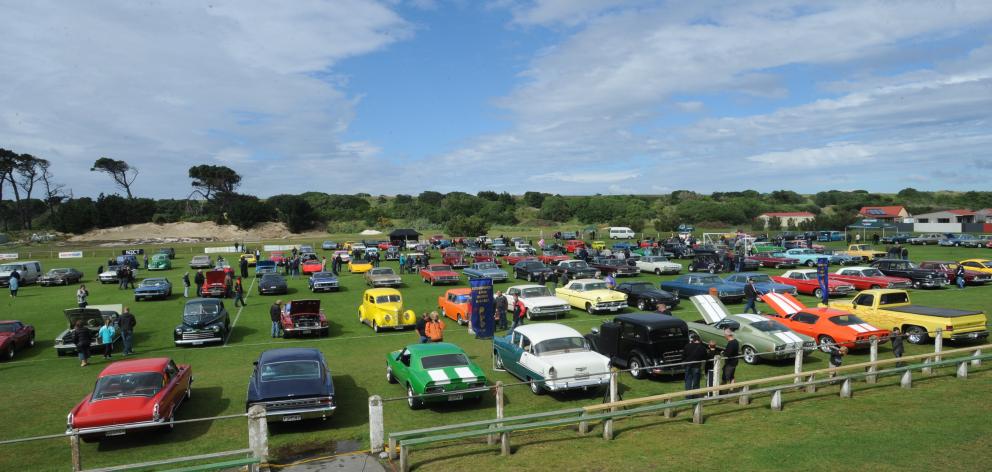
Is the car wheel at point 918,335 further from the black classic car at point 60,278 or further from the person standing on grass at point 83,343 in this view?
the black classic car at point 60,278

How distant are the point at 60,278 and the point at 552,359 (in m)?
39.6

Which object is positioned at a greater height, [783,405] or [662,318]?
[662,318]

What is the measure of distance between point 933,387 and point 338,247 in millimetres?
58728

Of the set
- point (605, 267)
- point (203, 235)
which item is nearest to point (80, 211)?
point (203, 235)

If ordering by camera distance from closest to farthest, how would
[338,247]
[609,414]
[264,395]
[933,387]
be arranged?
1. [609,414]
2. [264,395]
3. [933,387]
4. [338,247]

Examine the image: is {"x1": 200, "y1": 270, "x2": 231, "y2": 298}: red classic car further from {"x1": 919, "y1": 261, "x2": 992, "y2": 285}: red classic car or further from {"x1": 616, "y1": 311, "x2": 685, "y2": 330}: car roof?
{"x1": 919, "y1": 261, "x2": 992, "y2": 285}: red classic car

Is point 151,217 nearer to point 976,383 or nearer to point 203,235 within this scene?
point 203,235

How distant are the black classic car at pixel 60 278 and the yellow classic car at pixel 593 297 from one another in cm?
3379

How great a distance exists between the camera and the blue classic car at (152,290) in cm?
3127

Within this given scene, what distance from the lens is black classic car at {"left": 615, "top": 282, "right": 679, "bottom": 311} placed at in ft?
83.9

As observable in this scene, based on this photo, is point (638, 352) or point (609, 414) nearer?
point (609, 414)

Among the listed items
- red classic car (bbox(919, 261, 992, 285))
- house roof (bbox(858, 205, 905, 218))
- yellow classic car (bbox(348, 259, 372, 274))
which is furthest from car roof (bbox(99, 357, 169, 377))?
house roof (bbox(858, 205, 905, 218))

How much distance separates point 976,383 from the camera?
13.4 meters

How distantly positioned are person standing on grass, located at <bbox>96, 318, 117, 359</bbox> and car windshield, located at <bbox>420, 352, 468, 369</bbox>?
12.1 m
